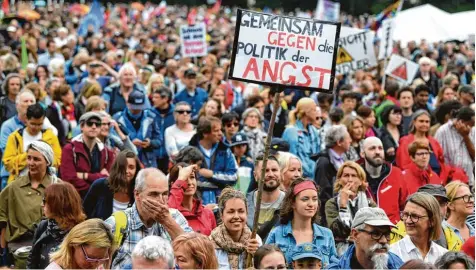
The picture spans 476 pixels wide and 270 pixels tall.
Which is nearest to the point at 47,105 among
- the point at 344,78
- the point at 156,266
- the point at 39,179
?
the point at 39,179

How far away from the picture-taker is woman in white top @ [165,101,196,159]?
11.5 meters

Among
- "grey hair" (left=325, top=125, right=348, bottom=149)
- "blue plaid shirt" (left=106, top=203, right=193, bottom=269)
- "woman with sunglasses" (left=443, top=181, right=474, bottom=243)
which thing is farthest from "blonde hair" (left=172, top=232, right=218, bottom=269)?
"grey hair" (left=325, top=125, right=348, bottom=149)

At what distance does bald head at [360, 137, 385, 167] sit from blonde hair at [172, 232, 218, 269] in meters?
4.19

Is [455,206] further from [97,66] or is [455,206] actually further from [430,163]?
[97,66]

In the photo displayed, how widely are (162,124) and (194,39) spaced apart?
7.85 meters

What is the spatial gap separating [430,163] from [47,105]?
4681mm

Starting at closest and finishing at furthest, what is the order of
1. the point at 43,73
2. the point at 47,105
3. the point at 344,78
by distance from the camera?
A: the point at 47,105 → the point at 43,73 → the point at 344,78

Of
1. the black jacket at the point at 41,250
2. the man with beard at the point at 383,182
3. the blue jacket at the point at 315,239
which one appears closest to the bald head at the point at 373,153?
the man with beard at the point at 383,182

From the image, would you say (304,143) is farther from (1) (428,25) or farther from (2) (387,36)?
(1) (428,25)

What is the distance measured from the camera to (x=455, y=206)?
8.33 metres

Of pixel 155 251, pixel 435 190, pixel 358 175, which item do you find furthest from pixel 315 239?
pixel 155 251

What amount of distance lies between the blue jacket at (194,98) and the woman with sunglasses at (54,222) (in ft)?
26.8

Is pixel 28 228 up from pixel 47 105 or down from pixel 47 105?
down

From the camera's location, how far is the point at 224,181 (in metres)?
10.2
